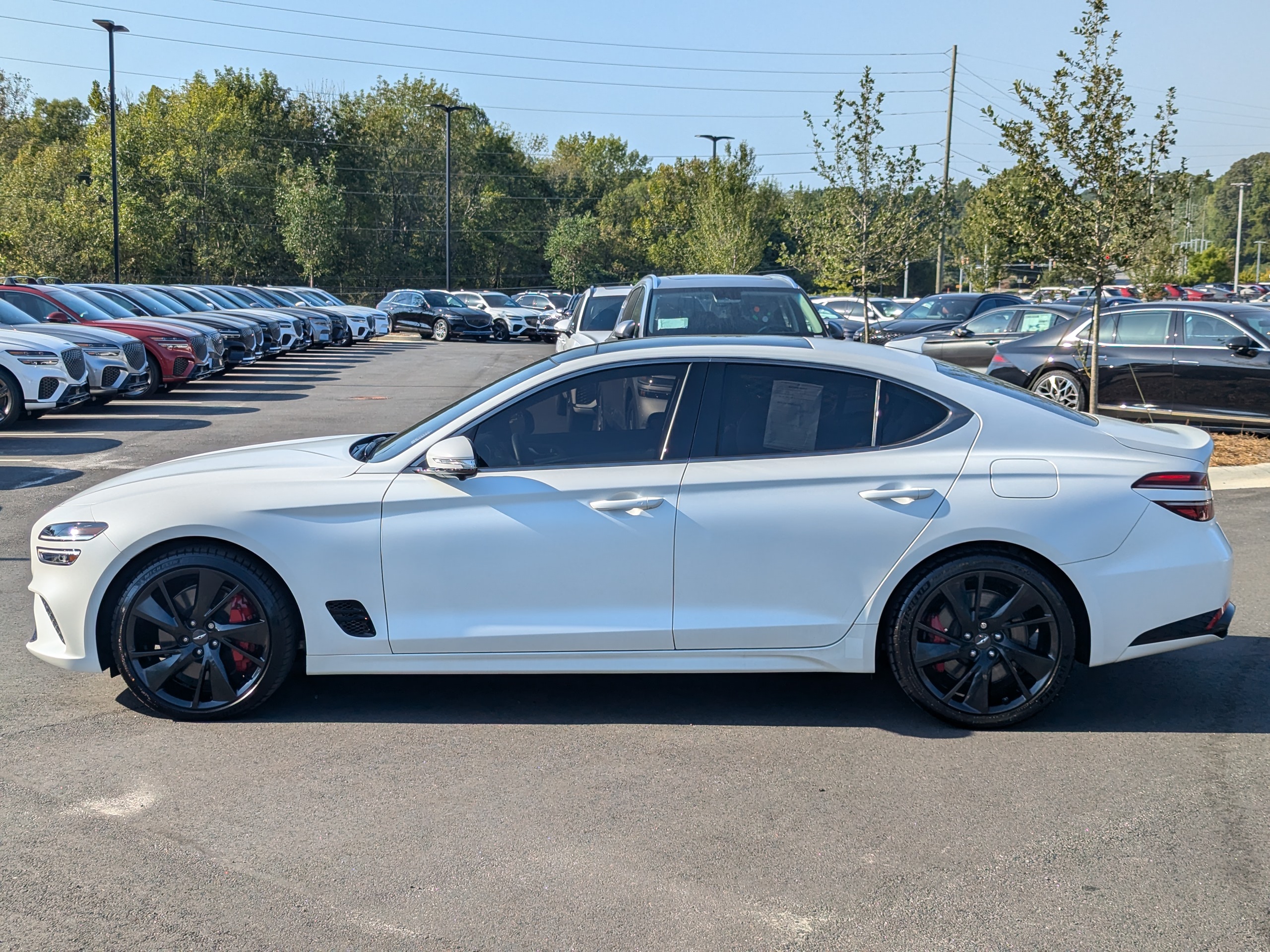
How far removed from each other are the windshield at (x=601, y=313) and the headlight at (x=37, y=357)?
6.70 m

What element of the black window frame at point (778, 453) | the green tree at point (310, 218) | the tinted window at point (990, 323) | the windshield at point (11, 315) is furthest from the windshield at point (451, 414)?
the green tree at point (310, 218)

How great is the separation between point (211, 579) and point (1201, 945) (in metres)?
3.72

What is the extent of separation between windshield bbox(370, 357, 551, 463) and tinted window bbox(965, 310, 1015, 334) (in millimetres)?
16196

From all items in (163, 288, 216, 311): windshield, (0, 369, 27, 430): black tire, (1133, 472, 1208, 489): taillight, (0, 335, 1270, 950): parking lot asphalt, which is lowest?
(0, 335, 1270, 950): parking lot asphalt

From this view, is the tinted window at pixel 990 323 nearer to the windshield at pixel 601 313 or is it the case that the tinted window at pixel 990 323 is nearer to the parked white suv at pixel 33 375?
the windshield at pixel 601 313

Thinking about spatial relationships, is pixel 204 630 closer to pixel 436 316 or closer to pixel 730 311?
pixel 730 311

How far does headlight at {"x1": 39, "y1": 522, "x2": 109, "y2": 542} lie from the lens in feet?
16.0

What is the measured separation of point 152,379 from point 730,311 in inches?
447

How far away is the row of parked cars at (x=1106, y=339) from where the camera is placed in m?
11.2

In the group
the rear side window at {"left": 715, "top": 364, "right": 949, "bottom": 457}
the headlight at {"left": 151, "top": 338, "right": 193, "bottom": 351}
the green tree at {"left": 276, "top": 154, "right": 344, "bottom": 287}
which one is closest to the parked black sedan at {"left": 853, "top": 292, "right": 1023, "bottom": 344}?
the headlight at {"left": 151, "top": 338, "right": 193, "bottom": 351}

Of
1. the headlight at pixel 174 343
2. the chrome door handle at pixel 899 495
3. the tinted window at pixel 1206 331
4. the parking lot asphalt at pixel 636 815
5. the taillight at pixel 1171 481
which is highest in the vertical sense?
the tinted window at pixel 1206 331

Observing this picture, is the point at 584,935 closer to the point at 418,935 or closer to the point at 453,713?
Answer: the point at 418,935

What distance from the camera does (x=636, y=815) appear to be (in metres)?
4.09

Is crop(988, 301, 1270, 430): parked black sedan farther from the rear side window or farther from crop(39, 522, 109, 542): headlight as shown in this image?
crop(39, 522, 109, 542): headlight
